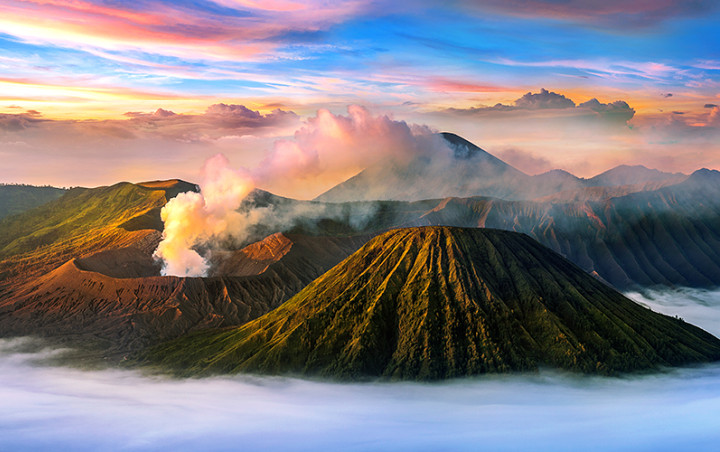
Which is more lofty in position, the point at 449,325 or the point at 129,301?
the point at 449,325

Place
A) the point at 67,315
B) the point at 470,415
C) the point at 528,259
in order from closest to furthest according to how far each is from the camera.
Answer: the point at 470,415 < the point at 528,259 < the point at 67,315

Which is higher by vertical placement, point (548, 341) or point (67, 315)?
point (548, 341)

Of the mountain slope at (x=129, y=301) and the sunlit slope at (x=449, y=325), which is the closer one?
the sunlit slope at (x=449, y=325)

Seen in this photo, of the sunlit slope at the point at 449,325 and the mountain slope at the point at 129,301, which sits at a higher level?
the sunlit slope at the point at 449,325

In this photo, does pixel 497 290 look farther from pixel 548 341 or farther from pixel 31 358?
pixel 31 358

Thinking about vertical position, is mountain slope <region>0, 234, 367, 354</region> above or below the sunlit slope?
below

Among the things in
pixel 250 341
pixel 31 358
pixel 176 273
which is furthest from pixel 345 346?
pixel 176 273

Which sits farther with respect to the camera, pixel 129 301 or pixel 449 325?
pixel 129 301

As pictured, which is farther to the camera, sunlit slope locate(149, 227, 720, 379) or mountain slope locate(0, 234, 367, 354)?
mountain slope locate(0, 234, 367, 354)
